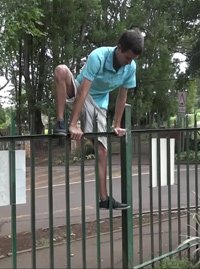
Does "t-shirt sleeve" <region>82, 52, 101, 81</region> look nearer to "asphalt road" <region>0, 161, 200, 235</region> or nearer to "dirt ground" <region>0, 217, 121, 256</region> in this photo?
"asphalt road" <region>0, 161, 200, 235</region>

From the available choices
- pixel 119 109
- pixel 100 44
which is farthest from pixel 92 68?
pixel 100 44

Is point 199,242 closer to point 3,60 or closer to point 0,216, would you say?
point 0,216

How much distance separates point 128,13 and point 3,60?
373 inches

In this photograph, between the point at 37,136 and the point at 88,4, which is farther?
the point at 88,4

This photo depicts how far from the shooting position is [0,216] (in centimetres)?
920

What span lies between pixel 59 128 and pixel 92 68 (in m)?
0.85

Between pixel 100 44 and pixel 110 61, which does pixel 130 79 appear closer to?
pixel 110 61

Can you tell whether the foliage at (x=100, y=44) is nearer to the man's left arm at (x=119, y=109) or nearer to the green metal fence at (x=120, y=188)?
the green metal fence at (x=120, y=188)

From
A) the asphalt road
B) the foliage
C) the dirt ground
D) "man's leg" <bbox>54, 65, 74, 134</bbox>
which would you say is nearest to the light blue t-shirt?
"man's leg" <bbox>54, 65, 74, 134</bbox>

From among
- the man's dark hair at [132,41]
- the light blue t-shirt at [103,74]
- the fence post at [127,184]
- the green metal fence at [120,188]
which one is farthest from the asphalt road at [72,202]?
the man's dark hair at [132,41]

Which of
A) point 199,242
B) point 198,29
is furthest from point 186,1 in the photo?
point 199,242

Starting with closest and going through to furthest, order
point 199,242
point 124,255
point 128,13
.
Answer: point 124,255 → point 199,242 → point 128,13

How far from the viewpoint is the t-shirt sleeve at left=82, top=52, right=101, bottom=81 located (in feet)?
15.3

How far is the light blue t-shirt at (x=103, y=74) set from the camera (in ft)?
15.6
